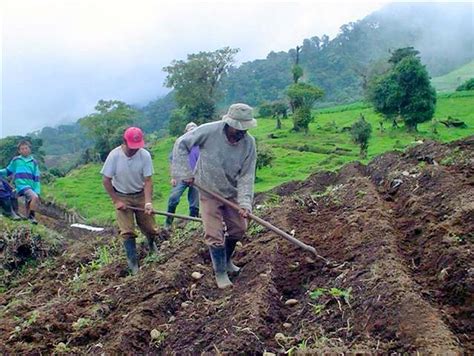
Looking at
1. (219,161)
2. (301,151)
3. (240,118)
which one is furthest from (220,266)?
(301,151)

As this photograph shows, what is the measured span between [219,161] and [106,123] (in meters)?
45.7

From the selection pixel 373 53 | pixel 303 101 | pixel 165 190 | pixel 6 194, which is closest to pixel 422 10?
pixel 373 53

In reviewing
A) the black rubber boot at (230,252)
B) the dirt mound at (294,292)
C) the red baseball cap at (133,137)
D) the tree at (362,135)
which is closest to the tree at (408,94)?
the tree at (362,135)

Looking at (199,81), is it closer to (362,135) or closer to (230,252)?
(362,135)

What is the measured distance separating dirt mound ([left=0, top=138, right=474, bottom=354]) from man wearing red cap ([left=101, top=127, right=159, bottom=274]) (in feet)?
2.25

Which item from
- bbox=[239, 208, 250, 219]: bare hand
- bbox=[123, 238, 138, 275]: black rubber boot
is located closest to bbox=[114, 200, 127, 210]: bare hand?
Result: bbox=[123, 238, 138, 275]: black rubber boot

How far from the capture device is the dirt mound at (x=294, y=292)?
4.64m

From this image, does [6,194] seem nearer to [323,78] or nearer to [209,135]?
[209,135]

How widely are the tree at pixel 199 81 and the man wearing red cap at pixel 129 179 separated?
38802 millimetres

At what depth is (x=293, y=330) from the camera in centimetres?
501

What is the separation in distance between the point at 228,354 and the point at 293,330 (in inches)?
26.8

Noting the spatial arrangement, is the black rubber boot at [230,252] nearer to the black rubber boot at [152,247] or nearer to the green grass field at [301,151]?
the black rubber boot at [152,247]

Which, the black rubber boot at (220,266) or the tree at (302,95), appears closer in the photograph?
the black rubber boot at (220,266)

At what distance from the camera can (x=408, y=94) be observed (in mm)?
33031
